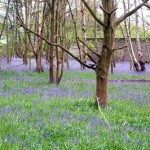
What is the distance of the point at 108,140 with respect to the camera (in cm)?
472

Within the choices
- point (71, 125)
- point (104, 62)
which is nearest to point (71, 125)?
point (71, 125)

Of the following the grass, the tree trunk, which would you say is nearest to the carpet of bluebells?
the grass

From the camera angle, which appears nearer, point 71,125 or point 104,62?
point 71,125

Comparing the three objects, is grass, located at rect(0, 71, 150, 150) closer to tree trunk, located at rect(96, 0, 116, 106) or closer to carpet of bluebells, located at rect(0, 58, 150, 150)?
carpet of bluebells, located at rect(0, 58, 150, 150)

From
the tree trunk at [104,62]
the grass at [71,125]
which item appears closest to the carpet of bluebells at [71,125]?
the grass at [71,125]

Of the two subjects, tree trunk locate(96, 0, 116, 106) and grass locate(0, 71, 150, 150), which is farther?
tree trunk locate(96, 0, 116, 106)

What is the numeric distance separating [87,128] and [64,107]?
7.33ft

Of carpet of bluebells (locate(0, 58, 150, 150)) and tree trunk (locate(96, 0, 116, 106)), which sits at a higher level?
tree trunk (locate(96, 0, 116, 106))

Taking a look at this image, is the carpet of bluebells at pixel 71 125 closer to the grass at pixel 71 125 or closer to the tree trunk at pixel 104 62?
the grass at pixel 71 125

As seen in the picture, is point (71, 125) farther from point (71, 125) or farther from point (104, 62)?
point (104, 62)

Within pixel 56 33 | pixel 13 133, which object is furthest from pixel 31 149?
pixel 56 33

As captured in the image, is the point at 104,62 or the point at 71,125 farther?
the point at 104,62

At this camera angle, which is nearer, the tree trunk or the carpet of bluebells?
the carpet of bluebells

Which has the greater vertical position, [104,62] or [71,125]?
[104,62]
